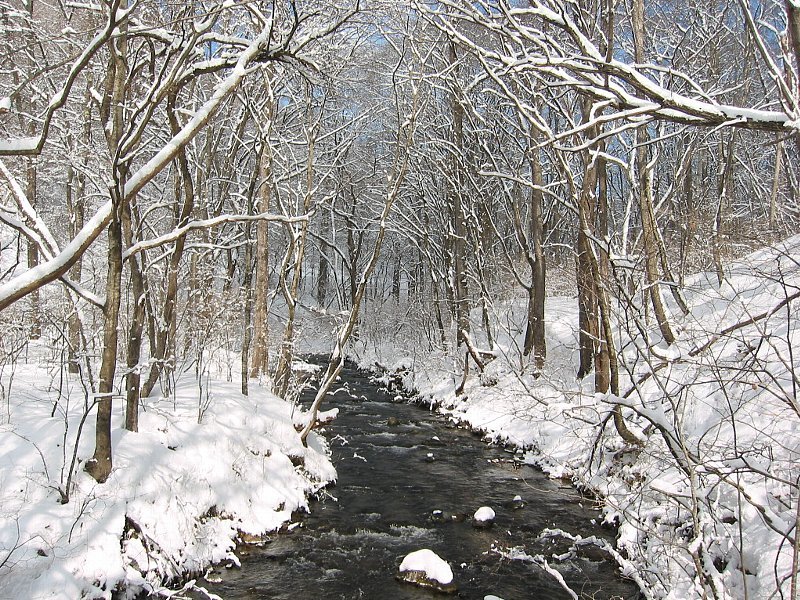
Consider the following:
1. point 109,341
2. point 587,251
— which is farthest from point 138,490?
point 587,251

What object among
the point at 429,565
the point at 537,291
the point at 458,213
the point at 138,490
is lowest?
the point at 429,565

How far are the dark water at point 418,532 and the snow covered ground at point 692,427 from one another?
0.64m

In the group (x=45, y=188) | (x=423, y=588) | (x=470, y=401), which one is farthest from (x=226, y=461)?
(x=45, y=188)

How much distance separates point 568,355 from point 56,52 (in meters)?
13.1

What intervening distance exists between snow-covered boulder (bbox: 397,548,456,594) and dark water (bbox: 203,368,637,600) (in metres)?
0.12

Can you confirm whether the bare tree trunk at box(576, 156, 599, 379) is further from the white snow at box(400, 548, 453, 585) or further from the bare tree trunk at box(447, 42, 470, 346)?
the bare tree trunk at box(447, 42, 470, 346)

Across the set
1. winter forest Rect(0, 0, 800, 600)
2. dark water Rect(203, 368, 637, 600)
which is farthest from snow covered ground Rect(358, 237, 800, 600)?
dark water Rect(203, 368, 637, 600)

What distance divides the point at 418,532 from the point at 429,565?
4.43 ft

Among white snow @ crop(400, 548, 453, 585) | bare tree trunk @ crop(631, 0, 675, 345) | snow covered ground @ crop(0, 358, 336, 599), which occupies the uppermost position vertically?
bare tree trunk @ crop(631, 0, 675, 345)

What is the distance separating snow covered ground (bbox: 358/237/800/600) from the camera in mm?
3574

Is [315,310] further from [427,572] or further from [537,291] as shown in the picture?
[537,291]

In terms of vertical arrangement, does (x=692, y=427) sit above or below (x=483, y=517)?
above

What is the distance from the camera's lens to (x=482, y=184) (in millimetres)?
18906

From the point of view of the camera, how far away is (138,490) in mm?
6039
